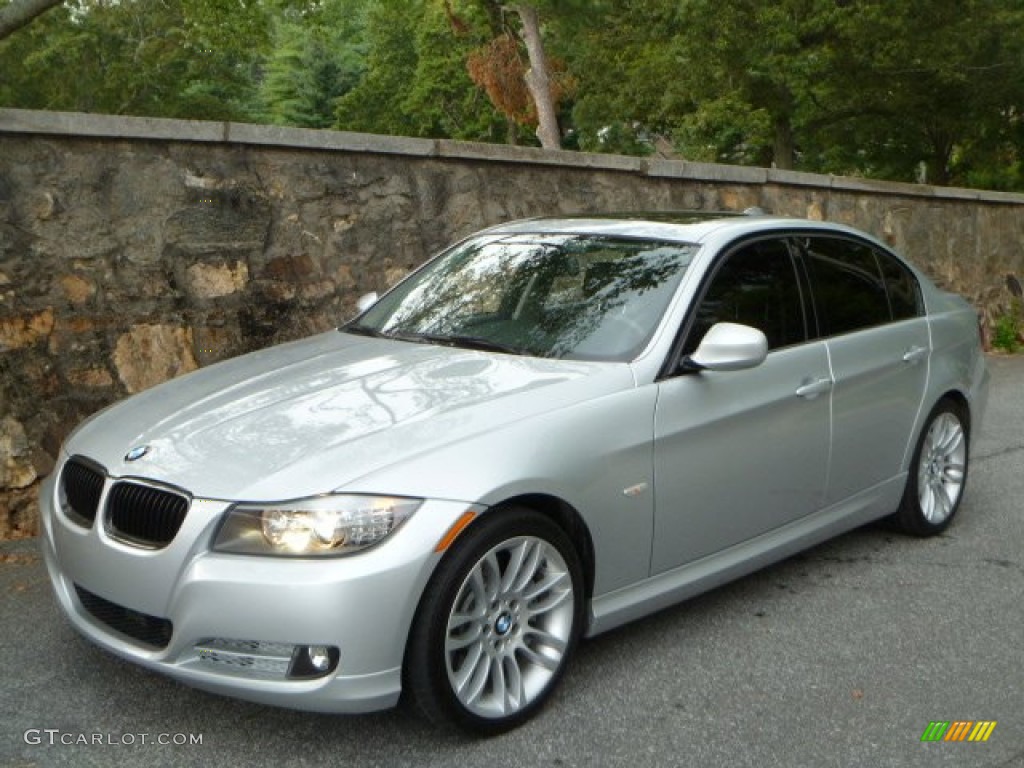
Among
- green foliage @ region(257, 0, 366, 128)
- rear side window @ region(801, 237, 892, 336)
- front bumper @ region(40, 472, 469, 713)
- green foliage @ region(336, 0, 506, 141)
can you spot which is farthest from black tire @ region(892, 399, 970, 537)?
green foliage @ region(257, 0, 366, 128)

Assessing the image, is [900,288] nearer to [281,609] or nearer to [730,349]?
[730,349]

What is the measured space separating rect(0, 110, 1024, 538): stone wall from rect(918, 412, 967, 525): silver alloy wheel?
350cm

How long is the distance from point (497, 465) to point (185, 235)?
12.4ft

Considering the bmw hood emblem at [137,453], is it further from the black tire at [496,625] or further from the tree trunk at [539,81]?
the tree trunk at [539,81]

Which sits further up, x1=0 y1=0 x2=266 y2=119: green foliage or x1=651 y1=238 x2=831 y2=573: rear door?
x1=0 y1=0 x2=266 y2=119: green foliage

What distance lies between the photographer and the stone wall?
609 cm

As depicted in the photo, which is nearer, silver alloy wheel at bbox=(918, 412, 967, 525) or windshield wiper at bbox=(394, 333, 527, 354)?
windshield wiper at bbox=(394, 333, 527, 354)

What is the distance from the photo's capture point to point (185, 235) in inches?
Answer: 264

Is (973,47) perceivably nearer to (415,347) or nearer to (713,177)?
(713,177)

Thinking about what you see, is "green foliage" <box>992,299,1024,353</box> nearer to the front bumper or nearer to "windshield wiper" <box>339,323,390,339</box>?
"windshield wiper" <box>339,323,390,339</box>

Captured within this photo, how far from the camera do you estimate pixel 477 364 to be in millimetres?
4246

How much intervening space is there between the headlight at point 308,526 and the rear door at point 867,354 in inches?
91.7

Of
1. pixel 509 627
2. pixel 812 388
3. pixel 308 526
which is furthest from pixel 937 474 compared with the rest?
pixel 308 526

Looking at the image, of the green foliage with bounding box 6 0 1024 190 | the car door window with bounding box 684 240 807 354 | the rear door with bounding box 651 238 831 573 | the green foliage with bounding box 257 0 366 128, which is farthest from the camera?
the green foliage with bounding box 257 0 366 128
